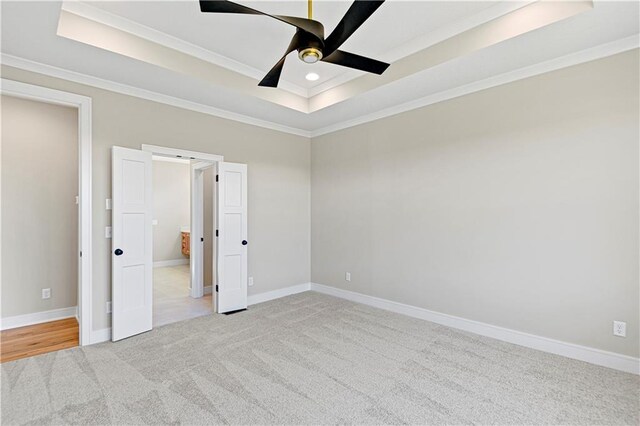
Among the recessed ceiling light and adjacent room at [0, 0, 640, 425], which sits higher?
the recessed ceiling light

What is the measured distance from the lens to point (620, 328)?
8.77 feet

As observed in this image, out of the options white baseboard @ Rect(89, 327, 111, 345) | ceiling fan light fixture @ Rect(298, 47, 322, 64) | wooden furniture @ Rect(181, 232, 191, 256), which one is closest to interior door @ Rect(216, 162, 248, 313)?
white baseboard @ Rect(89, 327, 111, 345)

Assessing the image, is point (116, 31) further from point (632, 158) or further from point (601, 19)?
point (632, 158)

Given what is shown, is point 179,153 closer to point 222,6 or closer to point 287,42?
point 287,42

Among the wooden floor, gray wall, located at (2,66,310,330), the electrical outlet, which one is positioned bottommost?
the wooden floor

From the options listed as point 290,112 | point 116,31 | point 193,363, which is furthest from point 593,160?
point 116,31

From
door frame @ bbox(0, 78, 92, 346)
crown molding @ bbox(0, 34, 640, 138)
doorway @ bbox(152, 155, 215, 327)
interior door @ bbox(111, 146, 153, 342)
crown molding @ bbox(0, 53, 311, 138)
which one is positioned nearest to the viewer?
crown molding @ bbox(0, 34, 640, 138)

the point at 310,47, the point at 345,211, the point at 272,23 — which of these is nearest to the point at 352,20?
the point at 310,47

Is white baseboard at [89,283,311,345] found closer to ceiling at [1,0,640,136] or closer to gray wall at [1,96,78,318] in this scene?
gray wall at [1,96,78,318]

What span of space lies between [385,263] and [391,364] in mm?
1760

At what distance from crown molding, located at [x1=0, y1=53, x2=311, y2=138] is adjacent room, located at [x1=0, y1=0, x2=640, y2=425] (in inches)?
0.8

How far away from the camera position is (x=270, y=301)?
4.81 meters

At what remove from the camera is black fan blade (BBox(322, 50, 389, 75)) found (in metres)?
2.27

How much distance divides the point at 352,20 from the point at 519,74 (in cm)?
229
